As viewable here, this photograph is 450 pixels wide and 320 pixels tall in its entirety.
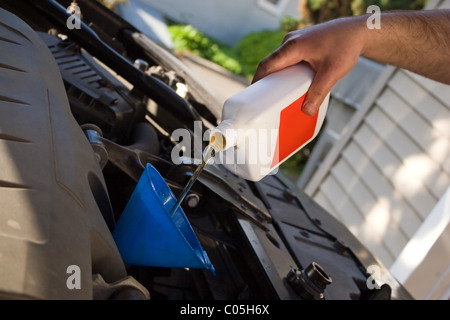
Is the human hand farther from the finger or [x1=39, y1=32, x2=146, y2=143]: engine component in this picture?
[x1=39, y1=32, x2=146, y2=143]: engine component

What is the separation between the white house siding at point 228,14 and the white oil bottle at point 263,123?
41.9ft

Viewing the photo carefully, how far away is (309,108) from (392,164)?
3225 millimetres

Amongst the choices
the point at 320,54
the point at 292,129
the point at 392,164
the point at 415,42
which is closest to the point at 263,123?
the point at 292,129

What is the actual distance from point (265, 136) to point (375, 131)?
375 centimetres

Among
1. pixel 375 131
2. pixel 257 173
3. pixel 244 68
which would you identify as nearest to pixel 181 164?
pixel 257 173

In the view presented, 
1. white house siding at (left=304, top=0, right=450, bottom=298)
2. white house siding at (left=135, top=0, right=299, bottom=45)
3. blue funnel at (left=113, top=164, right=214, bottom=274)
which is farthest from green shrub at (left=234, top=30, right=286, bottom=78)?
blue funnel at (left=113, top=164, right=214, bottom=274)

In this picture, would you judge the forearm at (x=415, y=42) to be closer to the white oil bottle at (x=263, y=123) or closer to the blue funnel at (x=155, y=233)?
the white oil bottle at (x=263, y=123)

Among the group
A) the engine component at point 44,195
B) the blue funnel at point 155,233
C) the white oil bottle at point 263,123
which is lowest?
the blue funnel at point 155,233

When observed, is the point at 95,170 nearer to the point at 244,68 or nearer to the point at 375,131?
the point at 375,131

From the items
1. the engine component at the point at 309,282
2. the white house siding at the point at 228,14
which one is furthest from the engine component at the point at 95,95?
the white house siding at the point at 228,14

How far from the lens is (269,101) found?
1.39 m

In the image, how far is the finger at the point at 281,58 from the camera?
1.47 metres

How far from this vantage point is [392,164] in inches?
174
